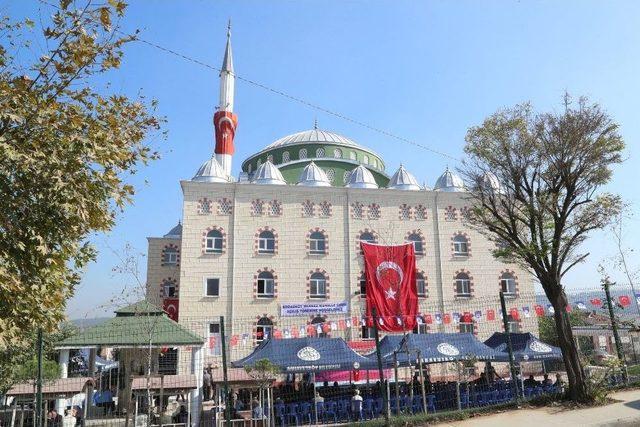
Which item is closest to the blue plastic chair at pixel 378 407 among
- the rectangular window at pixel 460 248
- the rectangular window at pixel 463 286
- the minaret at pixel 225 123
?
the rectangular window at pixel 463 286

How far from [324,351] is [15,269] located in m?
10.4

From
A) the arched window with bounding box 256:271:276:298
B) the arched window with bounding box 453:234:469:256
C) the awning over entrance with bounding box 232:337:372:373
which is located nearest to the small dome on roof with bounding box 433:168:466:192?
the arched window with bounding box 453:234:469:256

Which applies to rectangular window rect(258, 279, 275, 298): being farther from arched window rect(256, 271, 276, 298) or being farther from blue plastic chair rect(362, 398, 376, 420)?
blue plastic chair rect(362, 398, 376, 420)

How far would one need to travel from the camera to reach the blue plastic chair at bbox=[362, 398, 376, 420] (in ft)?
46.2

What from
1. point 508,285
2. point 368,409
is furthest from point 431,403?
point 508,285

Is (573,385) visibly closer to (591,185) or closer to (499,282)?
(591,185)

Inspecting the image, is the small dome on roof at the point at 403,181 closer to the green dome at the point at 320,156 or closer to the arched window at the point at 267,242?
the green dome at the point at 320,156

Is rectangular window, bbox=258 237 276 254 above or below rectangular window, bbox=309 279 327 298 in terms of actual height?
above

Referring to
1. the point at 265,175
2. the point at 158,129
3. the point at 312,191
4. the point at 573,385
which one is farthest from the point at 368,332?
the point at 158,129

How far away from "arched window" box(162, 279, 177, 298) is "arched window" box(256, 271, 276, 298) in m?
6.37

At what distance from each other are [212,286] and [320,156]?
14.4 meters

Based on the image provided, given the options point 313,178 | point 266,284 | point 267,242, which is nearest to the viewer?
point 266,284

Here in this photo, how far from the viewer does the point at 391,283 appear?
26.5 m

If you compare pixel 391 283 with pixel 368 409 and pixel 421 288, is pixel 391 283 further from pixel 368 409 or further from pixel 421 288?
pixel 368 409
